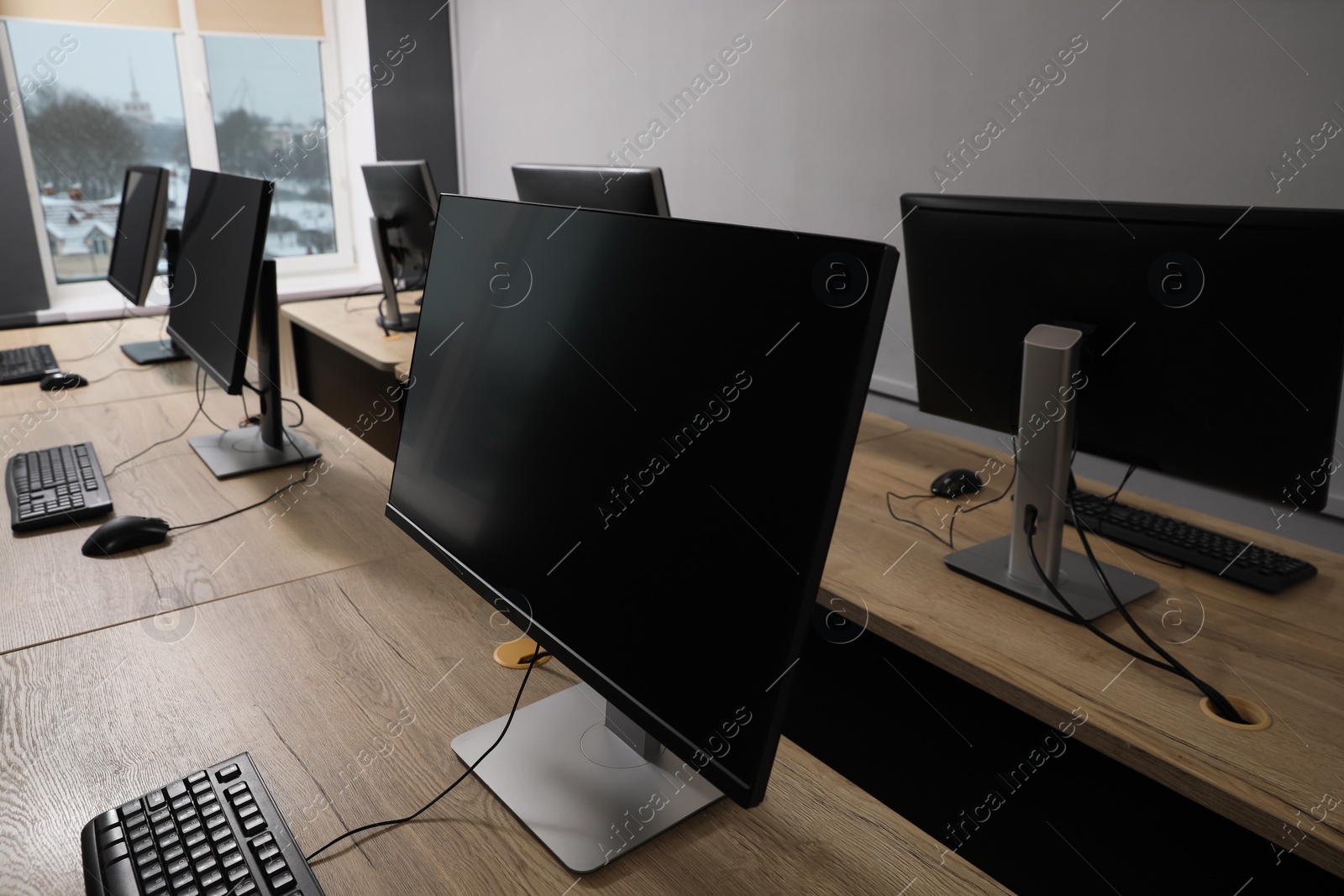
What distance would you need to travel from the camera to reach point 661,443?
627 millimetres

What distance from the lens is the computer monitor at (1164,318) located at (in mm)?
935

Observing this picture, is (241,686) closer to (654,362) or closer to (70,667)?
(70,667)

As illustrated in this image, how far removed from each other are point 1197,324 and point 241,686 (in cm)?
114

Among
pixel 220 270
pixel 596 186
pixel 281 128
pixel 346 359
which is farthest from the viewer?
pixel 281 128

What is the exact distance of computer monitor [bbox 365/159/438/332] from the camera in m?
2.60

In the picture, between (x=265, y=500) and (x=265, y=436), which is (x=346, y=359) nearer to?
(x=265, y=436)

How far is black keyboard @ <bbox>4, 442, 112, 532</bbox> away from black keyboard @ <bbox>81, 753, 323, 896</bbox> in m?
0.82

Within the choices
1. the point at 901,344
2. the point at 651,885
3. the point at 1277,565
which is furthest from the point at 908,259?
the point at 901,344

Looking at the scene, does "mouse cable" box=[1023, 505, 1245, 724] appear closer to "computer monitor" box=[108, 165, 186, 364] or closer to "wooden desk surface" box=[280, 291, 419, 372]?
"wooden desk surface" box=[280, 291, 419, 372]

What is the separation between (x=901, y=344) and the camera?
2.82 meters

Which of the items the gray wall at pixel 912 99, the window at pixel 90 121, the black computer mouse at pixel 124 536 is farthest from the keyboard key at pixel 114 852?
the window at pixel 90 121

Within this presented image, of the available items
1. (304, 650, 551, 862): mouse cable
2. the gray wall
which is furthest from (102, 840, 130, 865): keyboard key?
the gray wall

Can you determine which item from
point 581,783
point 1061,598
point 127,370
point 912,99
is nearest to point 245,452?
point 127,370

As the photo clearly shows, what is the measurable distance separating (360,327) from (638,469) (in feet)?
7.47
